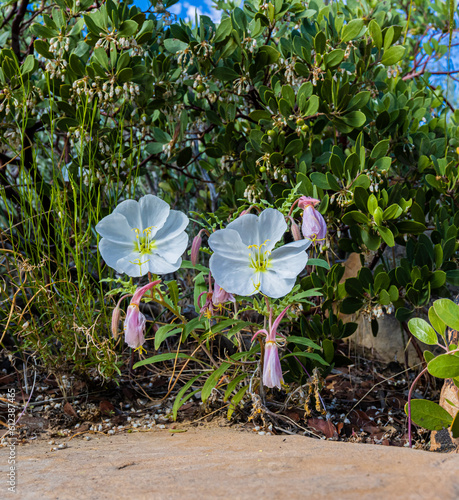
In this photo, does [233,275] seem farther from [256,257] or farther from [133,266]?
[133,266]

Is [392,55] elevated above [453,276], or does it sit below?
above

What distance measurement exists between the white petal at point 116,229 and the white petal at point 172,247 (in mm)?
96

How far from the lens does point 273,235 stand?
4.89 ft

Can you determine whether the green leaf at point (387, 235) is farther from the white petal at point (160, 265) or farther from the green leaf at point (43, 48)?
the green leaf at point (43, 48)

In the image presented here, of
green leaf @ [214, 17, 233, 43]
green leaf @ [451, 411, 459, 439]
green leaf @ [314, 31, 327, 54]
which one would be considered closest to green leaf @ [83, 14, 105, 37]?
green leaf @ [214, 17, 233, 43]

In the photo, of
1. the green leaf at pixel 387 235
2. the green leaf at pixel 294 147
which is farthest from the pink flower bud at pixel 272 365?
the green leaf at pixel 294 147

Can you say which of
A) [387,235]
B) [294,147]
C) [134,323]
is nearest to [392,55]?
[294,147]

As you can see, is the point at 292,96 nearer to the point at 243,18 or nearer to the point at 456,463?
the point at 243,18

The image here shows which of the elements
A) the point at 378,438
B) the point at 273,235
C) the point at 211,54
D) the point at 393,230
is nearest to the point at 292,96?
the point at 211,54

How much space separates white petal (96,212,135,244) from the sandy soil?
0.68 meters

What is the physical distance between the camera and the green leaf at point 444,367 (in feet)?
4.50

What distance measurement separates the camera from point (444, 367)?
4.50 ft

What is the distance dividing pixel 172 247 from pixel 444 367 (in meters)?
0.90

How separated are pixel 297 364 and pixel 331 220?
2.20 ft
